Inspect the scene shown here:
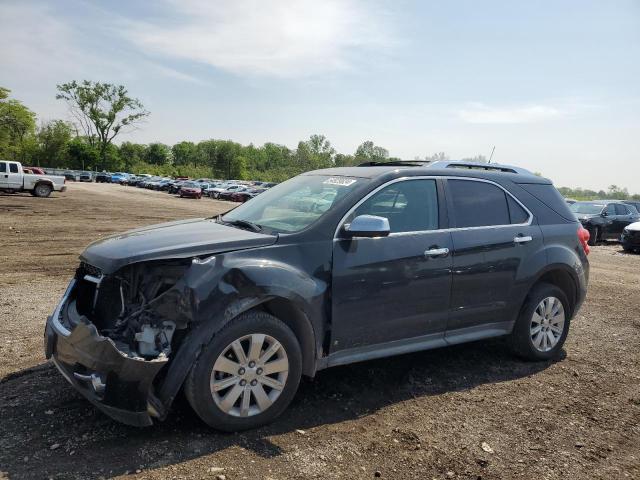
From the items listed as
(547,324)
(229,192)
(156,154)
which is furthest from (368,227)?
(156,154)

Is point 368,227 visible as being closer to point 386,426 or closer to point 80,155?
point 386,426

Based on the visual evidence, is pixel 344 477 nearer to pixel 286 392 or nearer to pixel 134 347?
pixel 286 392

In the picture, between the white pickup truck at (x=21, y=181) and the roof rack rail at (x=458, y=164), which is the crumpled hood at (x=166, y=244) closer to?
the roof rack rail at (x=458, y=164)

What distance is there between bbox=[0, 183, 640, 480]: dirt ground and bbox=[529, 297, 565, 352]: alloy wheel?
0.22 metres

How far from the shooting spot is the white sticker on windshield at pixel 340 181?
4453mm

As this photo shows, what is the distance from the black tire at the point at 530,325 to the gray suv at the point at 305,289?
14mm

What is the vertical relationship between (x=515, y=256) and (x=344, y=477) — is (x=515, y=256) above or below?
above

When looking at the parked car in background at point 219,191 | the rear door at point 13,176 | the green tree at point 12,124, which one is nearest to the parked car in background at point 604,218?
the rear door at point 13,176

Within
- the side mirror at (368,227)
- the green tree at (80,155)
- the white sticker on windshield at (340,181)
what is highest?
the green tree at (80,155)

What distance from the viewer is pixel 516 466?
3.35 m

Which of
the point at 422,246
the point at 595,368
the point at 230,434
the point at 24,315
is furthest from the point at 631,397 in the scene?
the point at 24,315

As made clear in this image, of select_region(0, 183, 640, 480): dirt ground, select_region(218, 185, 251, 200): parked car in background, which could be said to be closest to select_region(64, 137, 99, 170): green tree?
select_region(218, 185, 251, 200): parked car in background

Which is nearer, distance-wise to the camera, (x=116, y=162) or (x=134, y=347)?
(x=134, y=347)

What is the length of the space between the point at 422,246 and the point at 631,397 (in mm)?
2245
